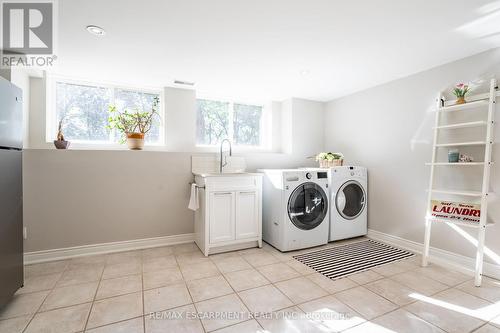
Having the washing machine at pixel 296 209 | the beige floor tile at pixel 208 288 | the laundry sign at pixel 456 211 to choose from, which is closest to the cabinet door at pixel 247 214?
the washing machine at pixel 296 209

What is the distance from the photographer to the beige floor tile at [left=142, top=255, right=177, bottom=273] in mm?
2348

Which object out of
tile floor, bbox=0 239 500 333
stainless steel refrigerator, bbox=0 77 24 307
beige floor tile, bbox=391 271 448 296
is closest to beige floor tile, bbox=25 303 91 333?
tile floor, bbox=0 239 500 333

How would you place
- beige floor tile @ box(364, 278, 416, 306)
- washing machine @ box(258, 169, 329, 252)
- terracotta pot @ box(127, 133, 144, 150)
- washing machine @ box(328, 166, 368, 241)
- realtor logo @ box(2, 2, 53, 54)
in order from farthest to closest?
washing machine @ box(328, 166, 368, 241)
terracotta pot @ box(127, 133, 144, 150)
washing machine @ box(258, 169, 329, 252)
beige floor tile @ box(364, 278, 416, 306)
realtor logo @ box(2, 2, 53, 54)

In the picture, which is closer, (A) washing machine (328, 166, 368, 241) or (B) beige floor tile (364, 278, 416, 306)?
(B) beige floor tile (364, 278, 416, 306)

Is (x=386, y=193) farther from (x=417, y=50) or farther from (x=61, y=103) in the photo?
(x=61, y=103)

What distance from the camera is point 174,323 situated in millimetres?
1538

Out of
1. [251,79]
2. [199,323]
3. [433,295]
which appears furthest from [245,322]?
[251,79]

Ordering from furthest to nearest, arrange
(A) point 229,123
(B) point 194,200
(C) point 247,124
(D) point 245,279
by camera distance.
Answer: (C) point 247,124
(A) point 229,123
(B) point 194,200
(D) point 245,279

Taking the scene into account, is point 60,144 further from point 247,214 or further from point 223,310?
point 223,310

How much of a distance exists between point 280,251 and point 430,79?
2.62 meters

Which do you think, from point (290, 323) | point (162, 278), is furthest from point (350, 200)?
point (162, 278)

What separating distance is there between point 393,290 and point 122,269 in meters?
2.51

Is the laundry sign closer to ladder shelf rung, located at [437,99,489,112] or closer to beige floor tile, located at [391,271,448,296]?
beige floor tile, located at [391,271,448,296]

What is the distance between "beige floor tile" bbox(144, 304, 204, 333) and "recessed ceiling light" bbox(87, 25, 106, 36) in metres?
2.22
